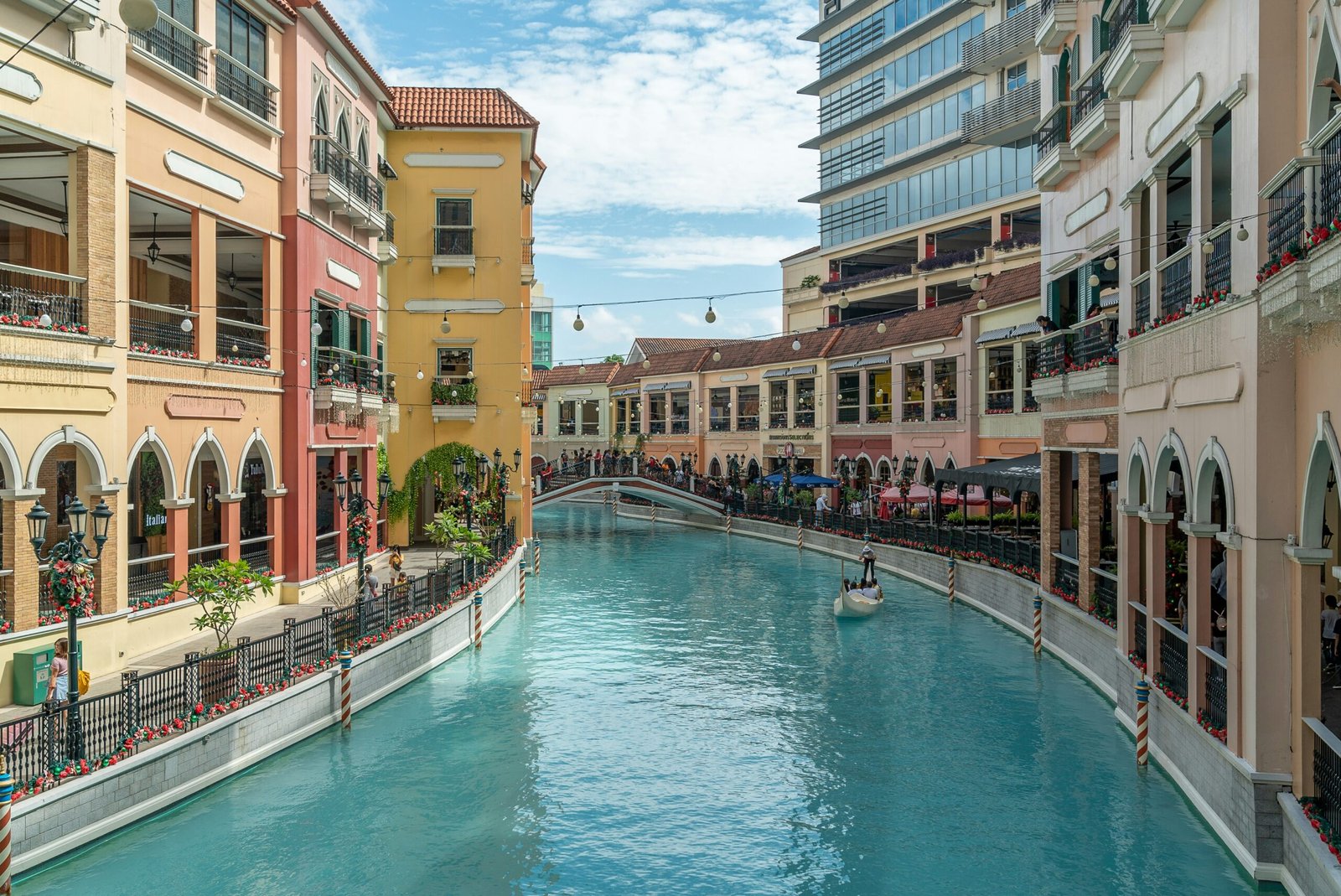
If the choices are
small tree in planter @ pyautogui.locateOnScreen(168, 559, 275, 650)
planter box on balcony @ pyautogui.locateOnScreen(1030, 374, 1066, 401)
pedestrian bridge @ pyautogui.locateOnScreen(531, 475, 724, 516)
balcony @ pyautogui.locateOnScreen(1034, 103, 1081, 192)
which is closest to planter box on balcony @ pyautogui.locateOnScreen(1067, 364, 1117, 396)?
planter box on balcony @ pyautogui.locateOnScreen(1030, 374, 1066, 401)

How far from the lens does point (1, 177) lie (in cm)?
1911

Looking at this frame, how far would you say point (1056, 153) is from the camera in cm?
2177

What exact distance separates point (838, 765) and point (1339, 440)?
920 centimetres

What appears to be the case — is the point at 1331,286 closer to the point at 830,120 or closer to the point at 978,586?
the point at 978,586

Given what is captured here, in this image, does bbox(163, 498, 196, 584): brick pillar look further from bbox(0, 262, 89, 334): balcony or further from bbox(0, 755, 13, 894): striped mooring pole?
bbox(0, 755, 13, 894): striped mooring pole

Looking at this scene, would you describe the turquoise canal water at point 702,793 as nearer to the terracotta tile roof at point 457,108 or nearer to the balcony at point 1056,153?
the balcony at point 1056,153

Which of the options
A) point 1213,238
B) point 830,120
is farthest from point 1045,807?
point 830,120

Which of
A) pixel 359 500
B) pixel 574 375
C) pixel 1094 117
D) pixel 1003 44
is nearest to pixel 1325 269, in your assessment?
pixel 1094 117

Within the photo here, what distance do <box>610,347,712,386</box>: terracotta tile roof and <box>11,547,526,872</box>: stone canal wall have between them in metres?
42.8

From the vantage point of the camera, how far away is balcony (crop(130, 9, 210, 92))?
1841 centimetres

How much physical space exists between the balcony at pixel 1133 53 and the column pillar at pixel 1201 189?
2070mm

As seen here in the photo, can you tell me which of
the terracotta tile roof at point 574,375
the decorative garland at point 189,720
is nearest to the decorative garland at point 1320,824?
the decorative garland at point 189,720

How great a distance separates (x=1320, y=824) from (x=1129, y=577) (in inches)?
304

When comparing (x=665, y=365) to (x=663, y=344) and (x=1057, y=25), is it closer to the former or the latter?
(x=663, y=344)
